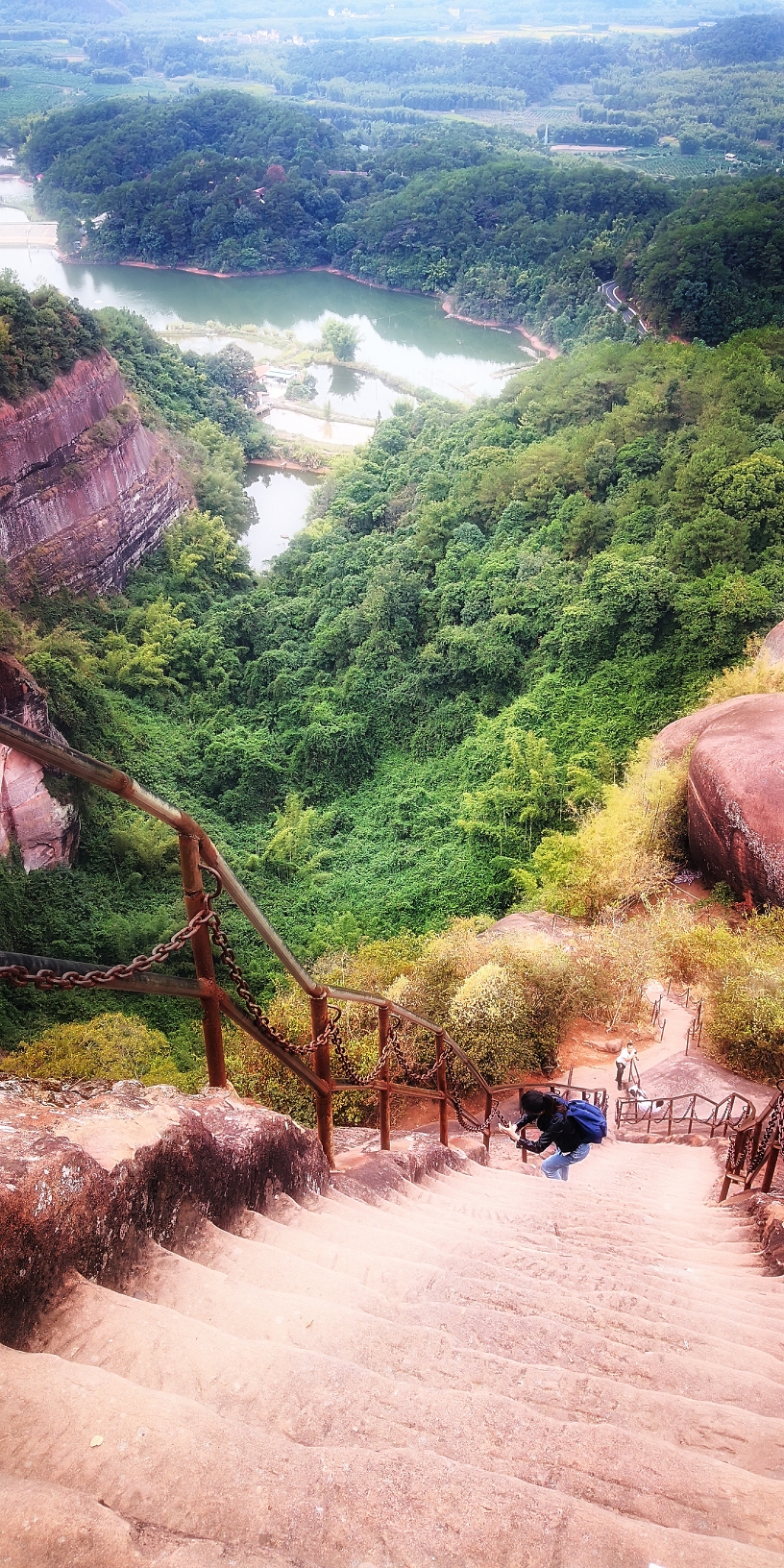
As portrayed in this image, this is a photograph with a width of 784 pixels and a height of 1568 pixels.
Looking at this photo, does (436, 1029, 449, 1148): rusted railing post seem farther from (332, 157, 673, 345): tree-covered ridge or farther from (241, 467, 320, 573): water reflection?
(332, 157, 673, 345): tree-covered ridge

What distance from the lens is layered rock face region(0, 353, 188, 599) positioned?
2042cm

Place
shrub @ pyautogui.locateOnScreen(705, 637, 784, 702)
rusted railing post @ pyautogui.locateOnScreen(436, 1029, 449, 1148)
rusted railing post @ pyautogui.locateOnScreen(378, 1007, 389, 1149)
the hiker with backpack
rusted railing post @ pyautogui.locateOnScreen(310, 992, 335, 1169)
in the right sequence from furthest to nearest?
1. shrub @ pyautogui.locateOnScreen(705, 637, 784, 702)
2. rusted railing post @ pyautogui.locateOnScreen(436, 1029, 449, 1148)
3. the hiker with backpack
4. rusted railing post @ pyautogui.locateOnScreen(378, 1007, 389, 1149)
5. rusted railing post @ pyautogui.locateOnScreen(310, 992, 335, 1169)

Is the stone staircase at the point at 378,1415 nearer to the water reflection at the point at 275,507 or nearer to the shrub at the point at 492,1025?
the shrub at the point at 492,1025

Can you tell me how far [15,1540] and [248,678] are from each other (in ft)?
71.4

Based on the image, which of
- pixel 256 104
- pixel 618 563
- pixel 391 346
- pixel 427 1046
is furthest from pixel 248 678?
pixel 256 104

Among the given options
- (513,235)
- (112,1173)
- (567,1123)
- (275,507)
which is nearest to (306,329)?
(513,235)

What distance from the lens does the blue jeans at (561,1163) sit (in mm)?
5812

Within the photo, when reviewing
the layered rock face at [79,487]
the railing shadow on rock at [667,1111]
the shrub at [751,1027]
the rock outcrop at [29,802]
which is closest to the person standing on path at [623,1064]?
the railing shadow on rock at [667,1111]

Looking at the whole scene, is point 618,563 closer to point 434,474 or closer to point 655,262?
point 434,474

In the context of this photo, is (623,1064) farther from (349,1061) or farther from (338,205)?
(338,205)

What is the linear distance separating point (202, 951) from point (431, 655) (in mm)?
17158

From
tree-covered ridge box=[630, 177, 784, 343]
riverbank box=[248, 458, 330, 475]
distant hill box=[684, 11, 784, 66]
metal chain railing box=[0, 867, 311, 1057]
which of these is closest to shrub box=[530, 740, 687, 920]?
metal chain railing box=[0, 867, 311, 1057]

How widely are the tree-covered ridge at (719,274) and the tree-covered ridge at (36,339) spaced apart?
60.1 ft

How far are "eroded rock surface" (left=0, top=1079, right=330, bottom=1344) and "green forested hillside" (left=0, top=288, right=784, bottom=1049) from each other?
32.5 feet
